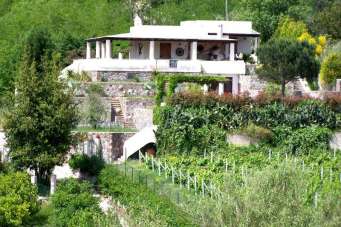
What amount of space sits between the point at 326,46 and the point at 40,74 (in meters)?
22.9

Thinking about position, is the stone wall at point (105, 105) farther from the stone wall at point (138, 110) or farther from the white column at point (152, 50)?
the white column at point (152, 50)

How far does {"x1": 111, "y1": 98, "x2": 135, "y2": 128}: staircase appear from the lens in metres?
43.7

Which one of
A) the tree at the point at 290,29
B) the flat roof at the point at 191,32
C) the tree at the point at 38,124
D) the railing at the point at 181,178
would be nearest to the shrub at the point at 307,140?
the railing at the point at 181,178

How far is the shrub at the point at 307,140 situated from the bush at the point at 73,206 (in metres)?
10.4

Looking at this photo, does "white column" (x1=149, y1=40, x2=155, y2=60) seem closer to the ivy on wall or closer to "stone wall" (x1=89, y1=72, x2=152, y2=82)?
"stone wall" (x1=89, y1=72, x2=152, y2=82)

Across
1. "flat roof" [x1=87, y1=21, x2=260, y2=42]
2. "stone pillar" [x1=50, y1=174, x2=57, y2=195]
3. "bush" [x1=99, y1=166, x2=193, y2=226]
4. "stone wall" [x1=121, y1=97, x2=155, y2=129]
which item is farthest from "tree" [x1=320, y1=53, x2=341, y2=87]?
"stone pillar" [x1=50, y1=174, x2=57, y2=195]

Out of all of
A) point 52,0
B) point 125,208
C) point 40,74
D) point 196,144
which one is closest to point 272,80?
point 196,144

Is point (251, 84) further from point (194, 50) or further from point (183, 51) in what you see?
point (183, 51)

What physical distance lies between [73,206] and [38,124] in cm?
726

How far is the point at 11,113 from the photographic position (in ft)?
125

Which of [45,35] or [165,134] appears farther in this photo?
[45,35]

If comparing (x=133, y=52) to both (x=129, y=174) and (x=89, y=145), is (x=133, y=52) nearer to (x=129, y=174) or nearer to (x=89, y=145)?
(x=89, y=145)

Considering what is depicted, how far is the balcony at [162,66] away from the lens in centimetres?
4800

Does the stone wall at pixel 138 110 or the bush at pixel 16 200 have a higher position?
the stone wall at pixel 138 110
